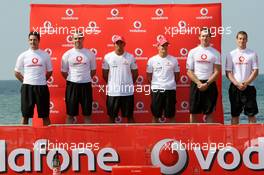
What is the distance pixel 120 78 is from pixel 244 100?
7.40ft

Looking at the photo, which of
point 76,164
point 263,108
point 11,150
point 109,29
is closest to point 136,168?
point 76,164

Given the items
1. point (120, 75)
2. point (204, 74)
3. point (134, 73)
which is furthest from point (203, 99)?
point (120, 75)

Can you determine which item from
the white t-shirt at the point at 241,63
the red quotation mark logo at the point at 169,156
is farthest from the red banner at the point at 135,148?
the white t-shirt at the point at 241,63

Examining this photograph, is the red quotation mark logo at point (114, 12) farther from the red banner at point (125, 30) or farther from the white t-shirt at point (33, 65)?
the white t-shirt at point (33, 65)

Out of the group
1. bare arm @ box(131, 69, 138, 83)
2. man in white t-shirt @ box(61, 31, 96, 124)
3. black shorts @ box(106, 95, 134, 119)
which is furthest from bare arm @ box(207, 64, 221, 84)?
man in white t-shirt @ box(61, 31, 96, 124)

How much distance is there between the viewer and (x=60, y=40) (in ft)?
55.7

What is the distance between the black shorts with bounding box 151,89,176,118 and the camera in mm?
15938

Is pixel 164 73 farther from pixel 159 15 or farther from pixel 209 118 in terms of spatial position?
pixel 159 15

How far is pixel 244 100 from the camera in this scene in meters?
15.9

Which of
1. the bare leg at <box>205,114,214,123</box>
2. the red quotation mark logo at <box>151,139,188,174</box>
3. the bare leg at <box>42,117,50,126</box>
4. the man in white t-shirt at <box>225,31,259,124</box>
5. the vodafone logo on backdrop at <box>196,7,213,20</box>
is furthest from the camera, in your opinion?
the vodafone logo on backdrop at <box>196,7,213,20</box>

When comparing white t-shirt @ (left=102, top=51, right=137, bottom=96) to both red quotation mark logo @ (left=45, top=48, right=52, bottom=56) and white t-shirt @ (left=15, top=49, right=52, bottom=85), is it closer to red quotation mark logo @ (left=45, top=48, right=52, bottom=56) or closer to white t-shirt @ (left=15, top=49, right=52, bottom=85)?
white t-shirt @ (left=15, top=49, right=52, bottom=85)

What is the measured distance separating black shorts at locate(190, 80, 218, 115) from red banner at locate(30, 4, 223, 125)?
2.93 feet

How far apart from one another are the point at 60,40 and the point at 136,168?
3587 mm

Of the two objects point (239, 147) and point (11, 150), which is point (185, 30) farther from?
point (11, 150)
